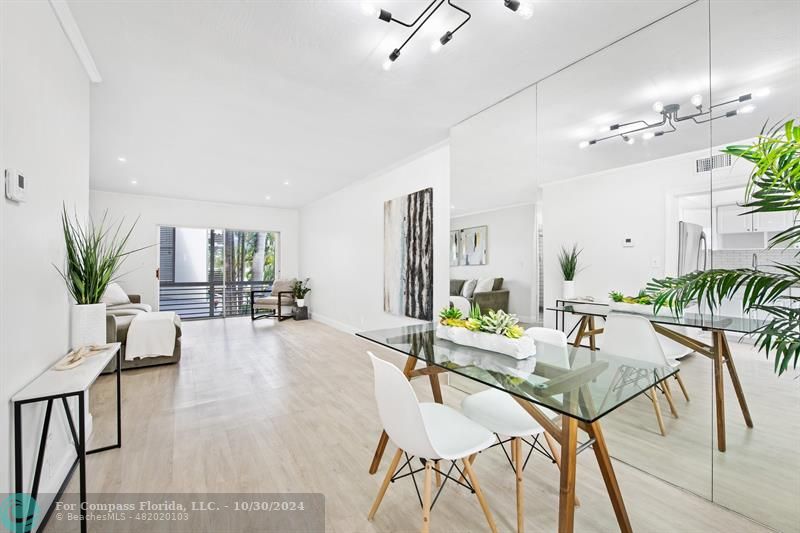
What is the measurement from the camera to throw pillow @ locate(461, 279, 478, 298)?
326 cm

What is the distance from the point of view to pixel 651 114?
6.77ft

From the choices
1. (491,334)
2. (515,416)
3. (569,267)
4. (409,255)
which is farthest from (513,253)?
(409,255)

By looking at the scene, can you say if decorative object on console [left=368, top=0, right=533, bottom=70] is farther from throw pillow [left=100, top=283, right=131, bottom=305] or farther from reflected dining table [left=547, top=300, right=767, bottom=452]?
throw pillow [left=100, top=283, right=131, bottom=305]

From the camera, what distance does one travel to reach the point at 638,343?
1.96 m

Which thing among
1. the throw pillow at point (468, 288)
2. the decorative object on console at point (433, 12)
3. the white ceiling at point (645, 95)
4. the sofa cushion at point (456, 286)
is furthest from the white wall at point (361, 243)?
the decorative object on console at point (433, 12)

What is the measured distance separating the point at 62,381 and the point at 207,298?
6.86 meters

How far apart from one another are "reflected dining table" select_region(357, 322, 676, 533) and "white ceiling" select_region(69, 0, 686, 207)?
1.85m

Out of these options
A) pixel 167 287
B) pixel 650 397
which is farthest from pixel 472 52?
pixel 167 287

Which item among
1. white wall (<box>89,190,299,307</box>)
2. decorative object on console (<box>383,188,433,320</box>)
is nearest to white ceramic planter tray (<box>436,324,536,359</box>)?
decorative object on console (<box>383,188,433,320</box>)

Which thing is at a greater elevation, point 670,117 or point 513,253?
point 670,117

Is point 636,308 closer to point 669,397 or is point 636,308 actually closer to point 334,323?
point 669,397

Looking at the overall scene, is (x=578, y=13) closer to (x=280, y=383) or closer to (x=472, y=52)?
(x=472, y=52)

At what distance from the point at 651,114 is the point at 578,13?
742 mm

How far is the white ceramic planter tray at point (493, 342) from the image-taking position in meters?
1.68
